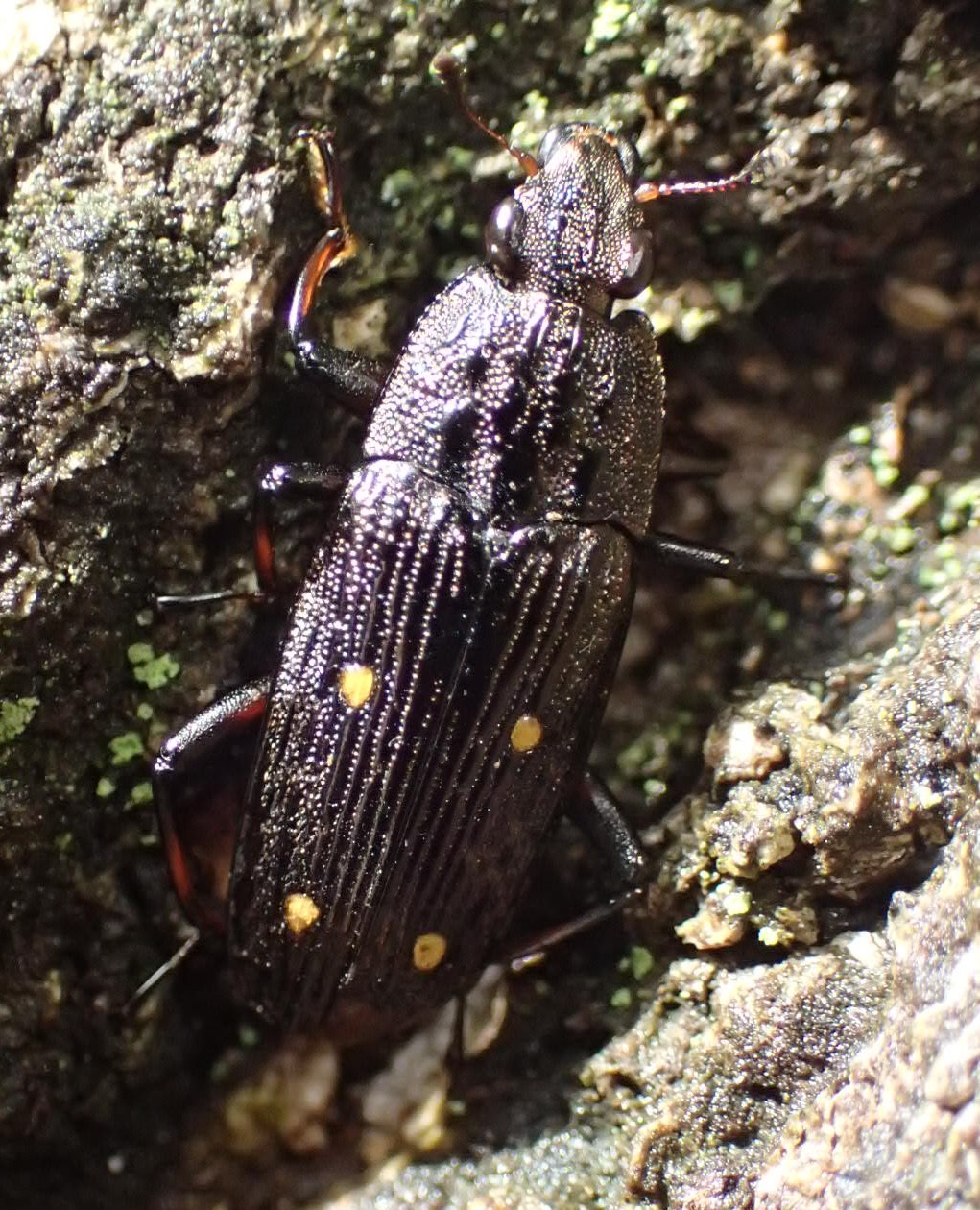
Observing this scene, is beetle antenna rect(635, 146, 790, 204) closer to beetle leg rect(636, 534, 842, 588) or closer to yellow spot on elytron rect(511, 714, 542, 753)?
beetle leg rect(636, 534, 842, 588)

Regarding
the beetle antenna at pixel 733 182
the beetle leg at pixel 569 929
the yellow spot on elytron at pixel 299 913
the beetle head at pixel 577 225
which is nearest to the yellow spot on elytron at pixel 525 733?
the beetle leg at pixel 569 929

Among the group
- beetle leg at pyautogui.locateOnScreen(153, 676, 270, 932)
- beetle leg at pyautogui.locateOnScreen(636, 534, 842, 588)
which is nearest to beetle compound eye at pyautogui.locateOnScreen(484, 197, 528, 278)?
beetle leg at pyautogui.locateOnScreen(636, 534, 842, 588)

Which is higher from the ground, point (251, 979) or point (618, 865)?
point (618, 865)

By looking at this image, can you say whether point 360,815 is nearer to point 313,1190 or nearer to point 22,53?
point 313,1190

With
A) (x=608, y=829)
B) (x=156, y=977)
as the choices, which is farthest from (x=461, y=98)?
(x=156, y=977)

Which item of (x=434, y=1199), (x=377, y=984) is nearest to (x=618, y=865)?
(x=377, y=984)

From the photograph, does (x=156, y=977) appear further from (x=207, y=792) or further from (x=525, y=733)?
(x=525, y=733)
